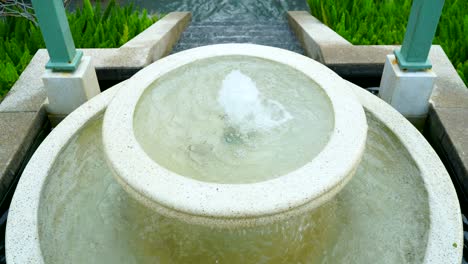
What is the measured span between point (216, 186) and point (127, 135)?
2.32ft

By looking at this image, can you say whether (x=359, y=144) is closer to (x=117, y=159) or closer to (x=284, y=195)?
(x=284, y=195)

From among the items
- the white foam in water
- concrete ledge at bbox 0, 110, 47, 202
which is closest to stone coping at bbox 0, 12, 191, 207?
concrete ledge at bbox 0, 110, 47, 202

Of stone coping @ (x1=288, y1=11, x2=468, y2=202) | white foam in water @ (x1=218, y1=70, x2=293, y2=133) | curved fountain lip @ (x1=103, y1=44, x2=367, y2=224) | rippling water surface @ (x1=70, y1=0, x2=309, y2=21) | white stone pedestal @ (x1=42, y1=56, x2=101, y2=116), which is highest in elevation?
curved fountain lip @ (x1=103, y1=44, x2=367, y2=224)

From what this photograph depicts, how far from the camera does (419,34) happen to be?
12.1 ft

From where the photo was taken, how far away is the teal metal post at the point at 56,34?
143 inches

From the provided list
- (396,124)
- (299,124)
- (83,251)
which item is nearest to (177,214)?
(83,251)

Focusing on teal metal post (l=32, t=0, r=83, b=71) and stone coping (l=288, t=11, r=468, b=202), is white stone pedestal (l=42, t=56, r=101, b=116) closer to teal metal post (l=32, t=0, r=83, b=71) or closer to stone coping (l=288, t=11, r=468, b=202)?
teal metal post (l=32, t=0, r=83, b=71)

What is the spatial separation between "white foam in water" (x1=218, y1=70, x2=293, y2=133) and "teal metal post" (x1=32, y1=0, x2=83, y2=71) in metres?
1.53

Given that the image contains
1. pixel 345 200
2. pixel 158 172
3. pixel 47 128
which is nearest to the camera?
pixel 158 172

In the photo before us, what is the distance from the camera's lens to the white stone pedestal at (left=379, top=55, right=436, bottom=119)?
12.7ft

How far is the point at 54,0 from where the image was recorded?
3.59m

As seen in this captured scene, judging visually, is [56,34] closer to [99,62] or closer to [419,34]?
[99,62]

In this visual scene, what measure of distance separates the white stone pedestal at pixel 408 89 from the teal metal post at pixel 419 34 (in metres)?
0.07

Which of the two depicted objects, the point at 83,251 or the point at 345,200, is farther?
the point at 345,200
